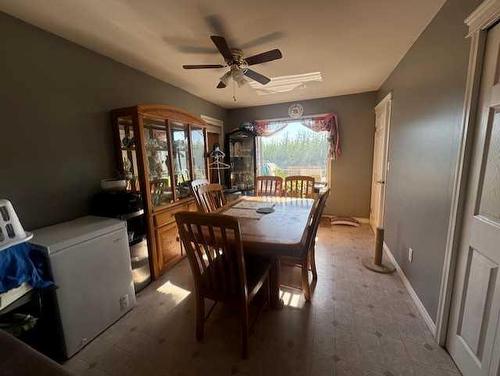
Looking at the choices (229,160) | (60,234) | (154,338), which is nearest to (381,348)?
(154,338)

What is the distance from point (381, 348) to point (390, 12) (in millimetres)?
2398

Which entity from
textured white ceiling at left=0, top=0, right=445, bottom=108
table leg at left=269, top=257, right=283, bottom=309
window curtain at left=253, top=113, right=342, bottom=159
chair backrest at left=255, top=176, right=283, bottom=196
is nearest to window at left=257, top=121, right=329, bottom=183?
window curtain at left=253, top=113, right=342, bottom=159

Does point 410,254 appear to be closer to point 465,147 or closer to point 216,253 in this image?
point 465,147

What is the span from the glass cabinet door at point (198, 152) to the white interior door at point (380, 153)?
2.57 metres

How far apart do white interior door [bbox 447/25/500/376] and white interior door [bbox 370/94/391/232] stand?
1.78 metres

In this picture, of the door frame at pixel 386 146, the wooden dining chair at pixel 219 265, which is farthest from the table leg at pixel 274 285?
the door frame at pixel 386 146

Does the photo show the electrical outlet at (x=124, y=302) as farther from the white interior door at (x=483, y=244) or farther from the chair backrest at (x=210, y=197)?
the white interior door at (x=483, y=244)

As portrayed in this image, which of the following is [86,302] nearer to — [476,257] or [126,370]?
[126,370]

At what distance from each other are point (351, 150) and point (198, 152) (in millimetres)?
2717

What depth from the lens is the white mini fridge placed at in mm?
1392

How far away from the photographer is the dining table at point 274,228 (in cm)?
142

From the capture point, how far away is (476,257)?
3.94 feet

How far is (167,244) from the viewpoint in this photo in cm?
249

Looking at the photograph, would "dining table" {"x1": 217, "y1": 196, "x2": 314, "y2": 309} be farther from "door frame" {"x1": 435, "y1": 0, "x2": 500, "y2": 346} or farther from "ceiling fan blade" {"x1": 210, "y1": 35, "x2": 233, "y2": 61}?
"ceiling fan blade" {"x1": 210, "y1": 35, "x2": 233, "y2": 61}
